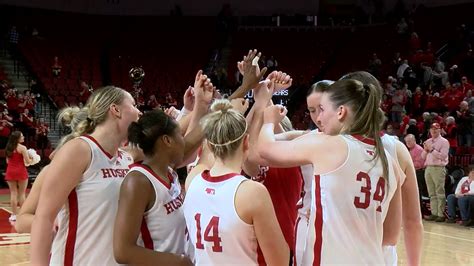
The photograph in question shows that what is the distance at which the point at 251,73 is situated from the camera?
3.19m

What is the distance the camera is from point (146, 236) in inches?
105

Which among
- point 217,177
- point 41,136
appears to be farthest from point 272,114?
point 41,136

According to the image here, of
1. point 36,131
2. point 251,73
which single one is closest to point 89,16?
point 36,131

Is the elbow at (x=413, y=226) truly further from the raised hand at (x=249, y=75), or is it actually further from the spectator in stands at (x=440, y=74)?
the spectator in stands at (x=440, y=74)

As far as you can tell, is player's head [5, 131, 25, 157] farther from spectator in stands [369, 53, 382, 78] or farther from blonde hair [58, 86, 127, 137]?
spectator in stands [369, 53, 382, 78]

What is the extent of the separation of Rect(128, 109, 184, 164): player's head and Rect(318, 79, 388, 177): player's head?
668 mm

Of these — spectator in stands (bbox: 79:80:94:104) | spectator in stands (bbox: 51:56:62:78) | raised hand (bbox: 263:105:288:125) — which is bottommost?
raised hand (bbox: 263:105:288:125)

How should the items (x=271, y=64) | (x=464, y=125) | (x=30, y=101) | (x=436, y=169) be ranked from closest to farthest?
(x=436, y=169)
(x=464, y=125)
(x=30, y=101)
(x=271, y=64)

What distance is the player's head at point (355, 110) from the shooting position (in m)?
2.67

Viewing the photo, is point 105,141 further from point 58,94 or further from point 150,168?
point 58,94

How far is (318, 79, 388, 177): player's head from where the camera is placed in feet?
8.77

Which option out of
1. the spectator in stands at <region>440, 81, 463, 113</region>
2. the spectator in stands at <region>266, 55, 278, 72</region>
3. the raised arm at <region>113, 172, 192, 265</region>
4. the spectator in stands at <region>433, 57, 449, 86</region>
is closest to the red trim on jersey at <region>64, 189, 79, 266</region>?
the raised arm at <region>113, 172, 192, 265</region>

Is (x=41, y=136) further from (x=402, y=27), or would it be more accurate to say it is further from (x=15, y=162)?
(x=402, y=27)

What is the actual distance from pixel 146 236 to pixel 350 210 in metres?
0.86
